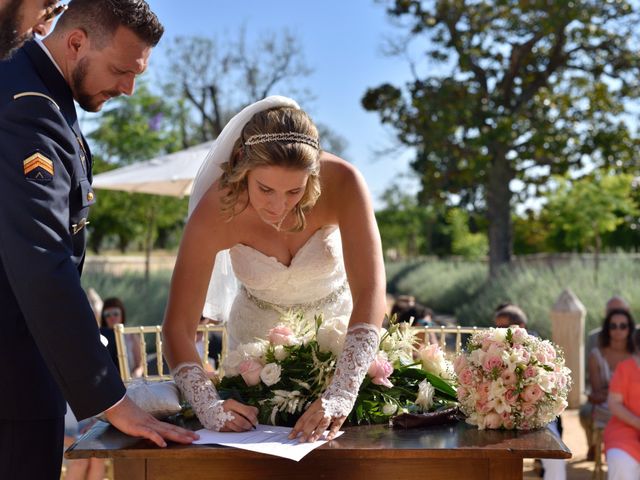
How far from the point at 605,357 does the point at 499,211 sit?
11.2 meters

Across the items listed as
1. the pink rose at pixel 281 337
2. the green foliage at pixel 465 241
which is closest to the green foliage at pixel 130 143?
the pink rose at pixel 281 337

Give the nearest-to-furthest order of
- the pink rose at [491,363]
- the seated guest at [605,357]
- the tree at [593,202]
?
1. the pink rose at [491,363]
2. the seated guest at [605,357]
3. the tree at [593,202]

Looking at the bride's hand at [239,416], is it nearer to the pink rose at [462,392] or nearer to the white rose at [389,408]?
the white rose at [389,408]

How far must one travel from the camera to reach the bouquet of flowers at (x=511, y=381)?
229cm

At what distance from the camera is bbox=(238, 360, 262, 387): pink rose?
2.45 metres

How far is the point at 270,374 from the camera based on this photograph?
7.91ft

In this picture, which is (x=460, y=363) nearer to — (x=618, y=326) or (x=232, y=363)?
(x=232, y=363)

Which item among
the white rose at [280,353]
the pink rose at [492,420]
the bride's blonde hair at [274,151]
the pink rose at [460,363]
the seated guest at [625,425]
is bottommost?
the seated guest at [625,425]

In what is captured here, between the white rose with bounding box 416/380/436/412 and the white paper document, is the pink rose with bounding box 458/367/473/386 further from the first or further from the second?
the white paper document

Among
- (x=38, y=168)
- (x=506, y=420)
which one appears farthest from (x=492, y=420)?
(x=38, y=168)

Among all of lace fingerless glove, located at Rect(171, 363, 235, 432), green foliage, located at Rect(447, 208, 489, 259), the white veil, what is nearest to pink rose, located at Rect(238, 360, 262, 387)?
lace fingerless glove, located at Rect(171, 363, 235, 432)

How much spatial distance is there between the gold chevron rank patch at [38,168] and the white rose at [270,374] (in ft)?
2.80

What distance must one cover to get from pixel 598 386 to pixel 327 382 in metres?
5.02

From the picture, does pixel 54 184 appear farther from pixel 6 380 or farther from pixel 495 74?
pixel 495 74
